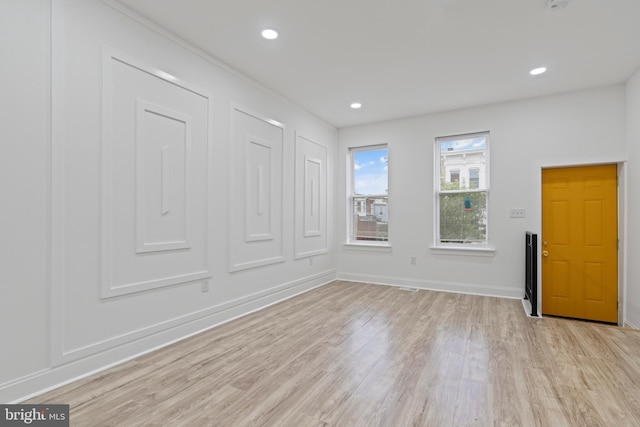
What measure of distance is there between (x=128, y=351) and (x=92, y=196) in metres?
1.31

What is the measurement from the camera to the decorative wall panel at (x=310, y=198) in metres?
4.93

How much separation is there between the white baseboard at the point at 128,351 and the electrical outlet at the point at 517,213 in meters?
3.54

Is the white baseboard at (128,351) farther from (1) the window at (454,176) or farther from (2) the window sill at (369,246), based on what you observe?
(1) the window at (454,176)

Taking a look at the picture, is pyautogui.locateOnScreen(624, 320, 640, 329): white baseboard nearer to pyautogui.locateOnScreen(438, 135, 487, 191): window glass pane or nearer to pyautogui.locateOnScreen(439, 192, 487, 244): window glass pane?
pyautogui.locateOnScreen(439, 192, 487, 244): window glass pane

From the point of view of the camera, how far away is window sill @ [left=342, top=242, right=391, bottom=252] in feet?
18.5

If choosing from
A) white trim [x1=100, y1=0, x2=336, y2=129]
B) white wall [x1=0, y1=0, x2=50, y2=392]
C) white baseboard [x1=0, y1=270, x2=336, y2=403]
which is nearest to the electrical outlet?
white baseboard [x1=0, y1=270, x2=336, y2=403]

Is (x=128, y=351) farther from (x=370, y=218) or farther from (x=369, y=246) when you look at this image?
(x=370, y=218)

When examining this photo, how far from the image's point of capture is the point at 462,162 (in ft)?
16.9

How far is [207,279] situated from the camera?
11.0ft

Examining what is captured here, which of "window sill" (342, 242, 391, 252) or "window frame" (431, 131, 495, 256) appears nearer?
"window frame" (431, 131, 495, 256)

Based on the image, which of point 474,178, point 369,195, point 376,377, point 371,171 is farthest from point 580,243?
point 376,377

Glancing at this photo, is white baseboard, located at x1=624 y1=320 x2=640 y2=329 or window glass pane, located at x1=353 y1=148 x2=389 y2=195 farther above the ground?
window glass pane, located at x1=353 y1=148 x2=389 y2=195

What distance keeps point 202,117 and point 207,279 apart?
1.72m

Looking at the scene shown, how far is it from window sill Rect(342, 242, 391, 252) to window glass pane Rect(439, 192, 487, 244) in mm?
950
